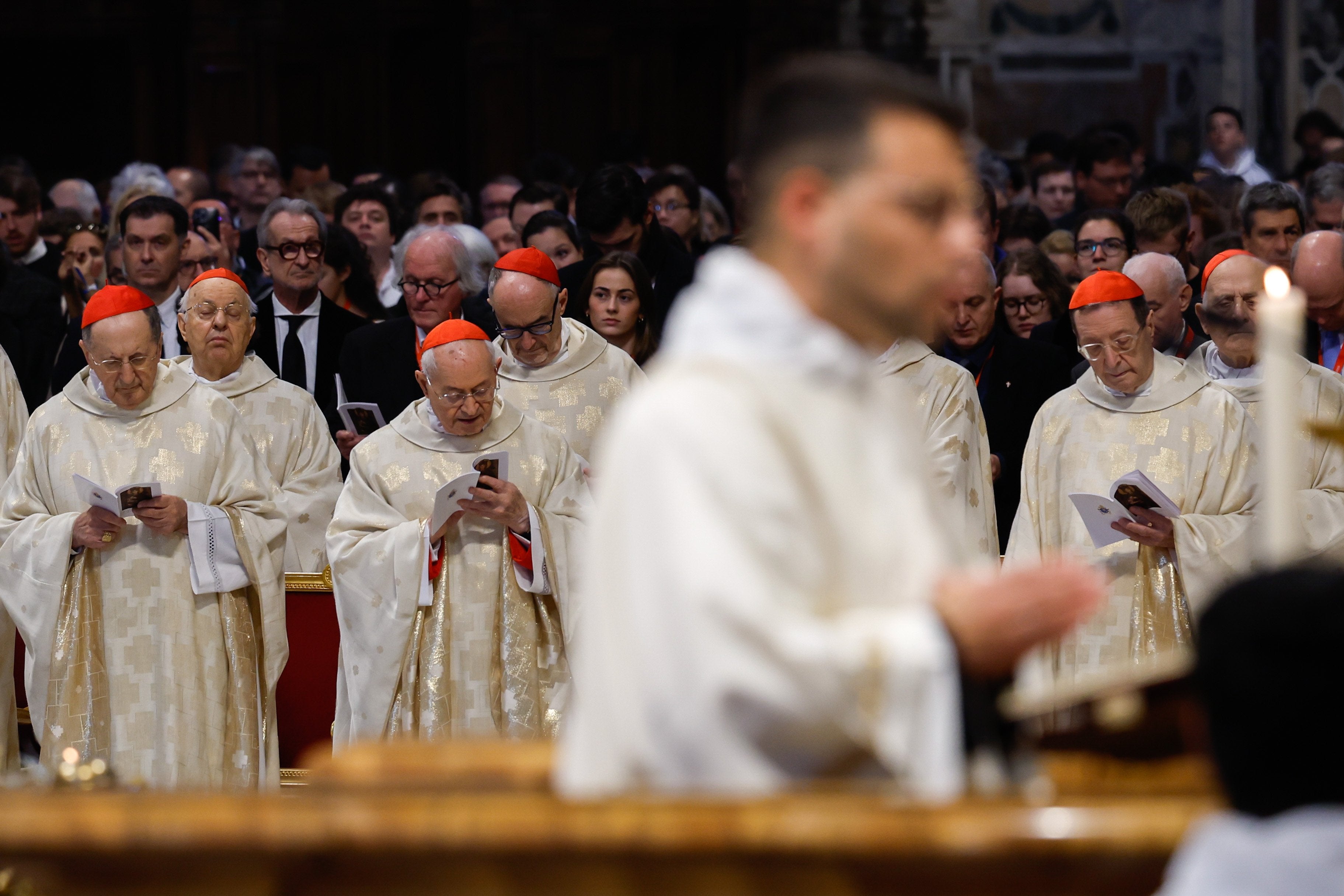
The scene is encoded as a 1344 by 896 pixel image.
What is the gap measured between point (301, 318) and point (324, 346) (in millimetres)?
175

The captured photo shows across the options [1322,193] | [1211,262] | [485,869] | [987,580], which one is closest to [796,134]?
[987,580]

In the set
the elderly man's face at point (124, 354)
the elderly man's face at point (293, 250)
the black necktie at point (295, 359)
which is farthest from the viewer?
the black necktie at point (295, 359)

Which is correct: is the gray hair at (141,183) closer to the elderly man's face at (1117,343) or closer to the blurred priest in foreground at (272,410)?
the blurred priest in foreground at (272,410)

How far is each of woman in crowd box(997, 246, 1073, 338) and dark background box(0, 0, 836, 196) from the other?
656 cm

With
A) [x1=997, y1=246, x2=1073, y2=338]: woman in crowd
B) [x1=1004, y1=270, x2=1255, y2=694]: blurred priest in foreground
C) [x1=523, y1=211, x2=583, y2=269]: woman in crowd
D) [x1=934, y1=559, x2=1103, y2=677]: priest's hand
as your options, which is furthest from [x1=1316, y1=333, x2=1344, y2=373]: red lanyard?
[x1=934, y1=559, x2=1103, y2=677]: priest's hand

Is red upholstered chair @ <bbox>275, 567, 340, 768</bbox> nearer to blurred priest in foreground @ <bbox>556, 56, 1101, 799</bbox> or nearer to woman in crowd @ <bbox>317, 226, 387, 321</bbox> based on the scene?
woman in crowd @ <bbox>317, 226, 387, 321</bbox>

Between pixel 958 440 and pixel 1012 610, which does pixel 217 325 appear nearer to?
pixel 958 440

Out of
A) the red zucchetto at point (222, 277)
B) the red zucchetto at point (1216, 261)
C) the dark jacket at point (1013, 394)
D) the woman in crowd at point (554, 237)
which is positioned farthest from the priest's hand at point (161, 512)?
the red zucchetto at point (1216, 261)

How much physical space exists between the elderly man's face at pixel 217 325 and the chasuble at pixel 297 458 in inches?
4.4

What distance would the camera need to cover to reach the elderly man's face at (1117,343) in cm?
693

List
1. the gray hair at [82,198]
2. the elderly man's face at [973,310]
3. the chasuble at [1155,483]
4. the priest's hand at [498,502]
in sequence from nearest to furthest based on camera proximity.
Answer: the chasuble at [1155,483], the priest's hand at [498,502], the elderly man's face at [973,310], the gray hair at [82,198]

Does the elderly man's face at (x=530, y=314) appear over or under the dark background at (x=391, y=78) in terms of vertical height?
under

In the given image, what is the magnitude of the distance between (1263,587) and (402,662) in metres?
5.56

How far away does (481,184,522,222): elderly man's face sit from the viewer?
1228 centimetres
